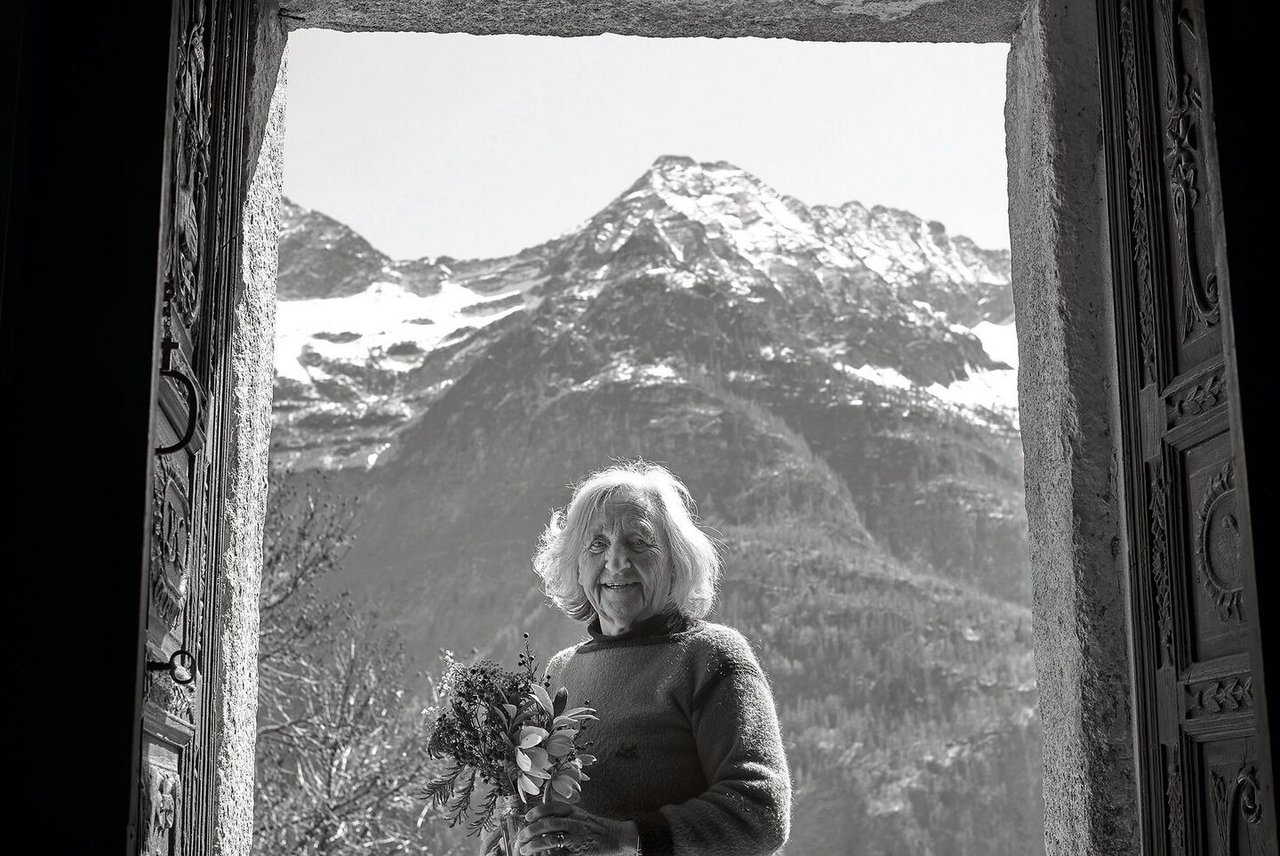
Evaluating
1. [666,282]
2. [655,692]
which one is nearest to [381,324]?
[666,282]

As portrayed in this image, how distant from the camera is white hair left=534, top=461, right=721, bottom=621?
3.40 m

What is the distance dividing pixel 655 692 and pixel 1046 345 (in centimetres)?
139

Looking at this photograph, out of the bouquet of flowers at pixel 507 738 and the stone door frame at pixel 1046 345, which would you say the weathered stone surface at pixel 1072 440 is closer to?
the stone door frame at pixel 1046 345

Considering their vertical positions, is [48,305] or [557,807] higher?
[48,305]

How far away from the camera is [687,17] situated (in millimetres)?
3967

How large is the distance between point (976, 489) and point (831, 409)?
7.90 m

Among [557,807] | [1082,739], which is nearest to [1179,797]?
[1082,739]

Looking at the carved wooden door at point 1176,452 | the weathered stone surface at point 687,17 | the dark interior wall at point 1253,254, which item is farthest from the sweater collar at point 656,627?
the weathered stone surface at point 687,17

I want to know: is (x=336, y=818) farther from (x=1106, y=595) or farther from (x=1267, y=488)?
(x=1267, y=488)

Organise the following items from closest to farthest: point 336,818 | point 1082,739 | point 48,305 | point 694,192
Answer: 1. point 48,305
2. point 1082,739
3. point 336,818
4. point 694,192

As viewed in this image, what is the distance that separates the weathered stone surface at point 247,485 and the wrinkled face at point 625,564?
861 mm

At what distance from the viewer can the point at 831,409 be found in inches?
2640

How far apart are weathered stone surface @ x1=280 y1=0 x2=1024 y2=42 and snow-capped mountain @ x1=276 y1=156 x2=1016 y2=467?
5788cm

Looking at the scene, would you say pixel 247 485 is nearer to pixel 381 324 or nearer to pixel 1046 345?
pixel 1046 345
